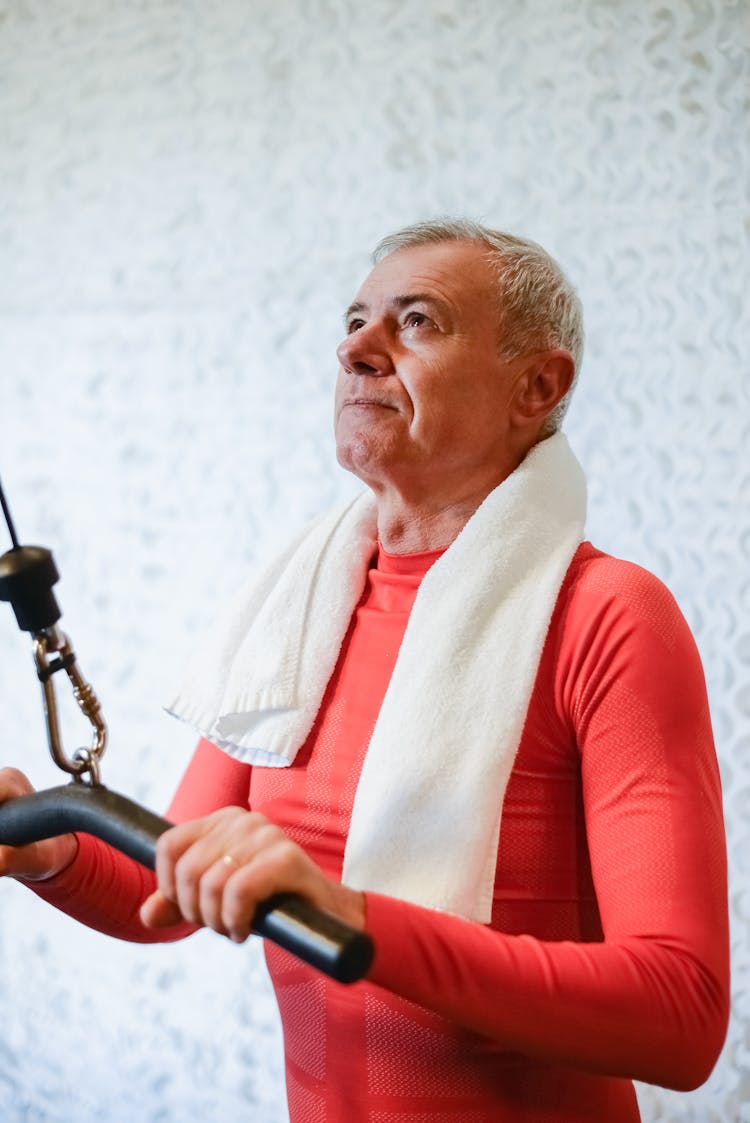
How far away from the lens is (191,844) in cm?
64

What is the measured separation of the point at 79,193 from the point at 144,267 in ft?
0.56

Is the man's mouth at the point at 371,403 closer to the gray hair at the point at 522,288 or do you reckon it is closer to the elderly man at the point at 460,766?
the elderly man at the point at 460,766

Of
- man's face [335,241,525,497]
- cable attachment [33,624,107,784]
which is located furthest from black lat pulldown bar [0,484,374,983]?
man's face [335,241,525,497]

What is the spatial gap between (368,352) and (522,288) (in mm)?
156

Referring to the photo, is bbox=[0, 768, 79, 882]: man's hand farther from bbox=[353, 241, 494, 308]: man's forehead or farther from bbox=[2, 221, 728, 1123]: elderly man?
bbox=[353, 241, 494, 308]: man's forehead

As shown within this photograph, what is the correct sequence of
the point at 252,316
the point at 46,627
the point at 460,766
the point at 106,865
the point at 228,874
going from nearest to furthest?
the point at 228,874 < the point at 46,627 < the point at 460,766 < the point at 106,865 < the point at 252,316

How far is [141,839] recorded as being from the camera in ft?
2.20

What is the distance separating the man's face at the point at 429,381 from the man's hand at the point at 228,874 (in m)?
0.45

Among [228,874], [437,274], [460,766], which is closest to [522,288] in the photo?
[437,274]

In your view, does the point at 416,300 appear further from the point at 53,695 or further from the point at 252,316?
the point at 252,316

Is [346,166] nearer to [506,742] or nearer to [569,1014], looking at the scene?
[506,742]

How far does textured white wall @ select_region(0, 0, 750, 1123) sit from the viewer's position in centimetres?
150

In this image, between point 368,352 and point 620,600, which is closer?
point 620,600

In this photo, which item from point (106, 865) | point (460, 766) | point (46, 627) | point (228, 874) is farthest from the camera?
point (106, 865)
